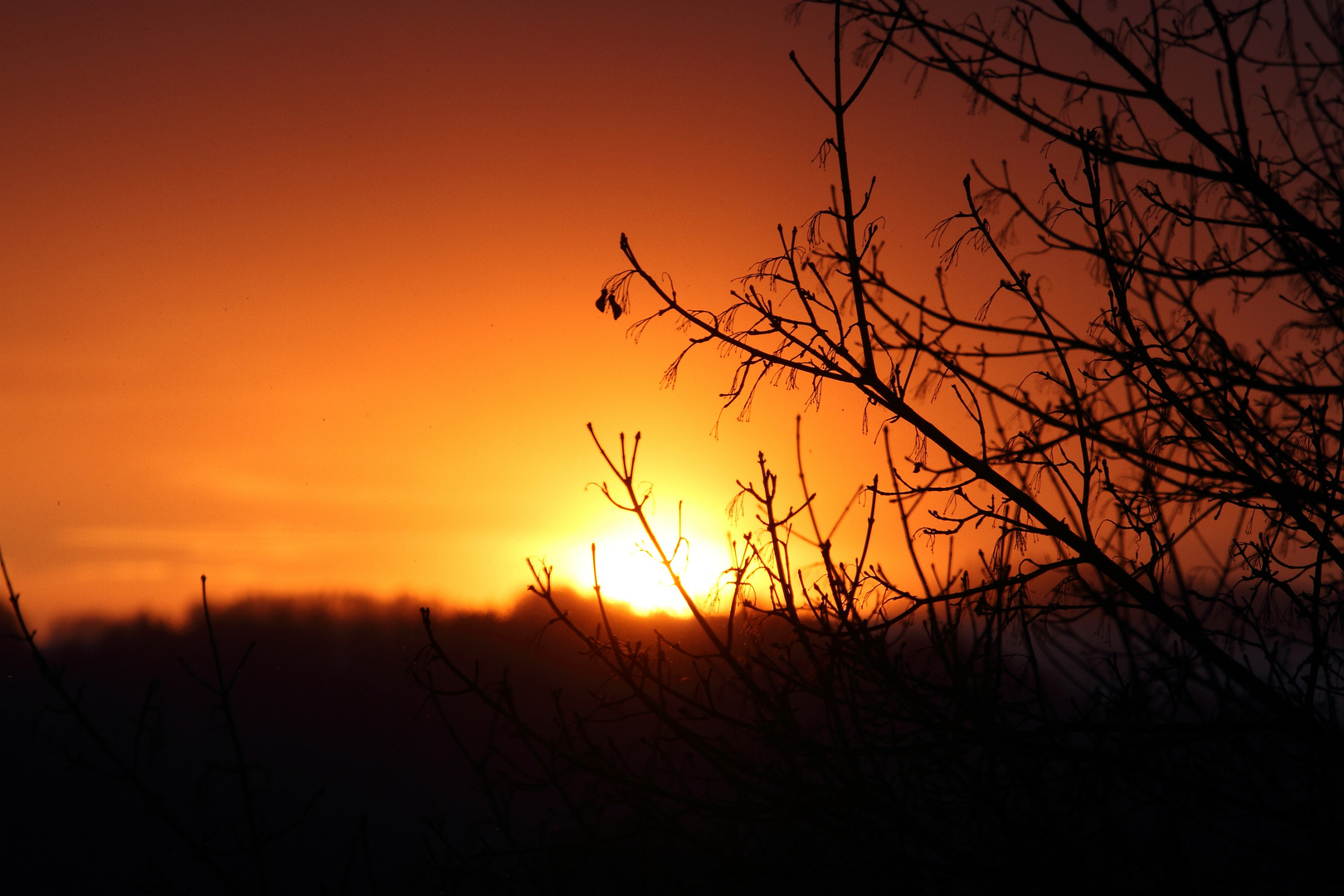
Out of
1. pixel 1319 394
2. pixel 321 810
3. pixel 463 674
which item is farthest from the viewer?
pixel 321 810

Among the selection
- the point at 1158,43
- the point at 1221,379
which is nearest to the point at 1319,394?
the point at 1221,379

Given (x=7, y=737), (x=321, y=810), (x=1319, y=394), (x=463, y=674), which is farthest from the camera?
(x=321, y=810)

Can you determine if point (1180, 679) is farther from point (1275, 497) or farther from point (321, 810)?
point (321, 810)

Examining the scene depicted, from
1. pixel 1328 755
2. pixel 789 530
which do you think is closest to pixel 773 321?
pixel 789 530

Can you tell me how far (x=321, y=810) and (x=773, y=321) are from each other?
95.1 meters

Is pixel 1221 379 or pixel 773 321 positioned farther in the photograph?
pixel 773 321

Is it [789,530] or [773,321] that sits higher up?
[773,321]

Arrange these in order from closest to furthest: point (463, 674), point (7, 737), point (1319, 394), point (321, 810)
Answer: point (1319, 394) < point (463, 674) < point (7, 737) < point (321, 810)

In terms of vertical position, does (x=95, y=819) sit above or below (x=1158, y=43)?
below

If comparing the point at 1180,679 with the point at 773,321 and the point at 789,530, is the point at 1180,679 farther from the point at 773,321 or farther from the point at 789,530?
the point at 773,321

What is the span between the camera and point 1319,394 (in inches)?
104

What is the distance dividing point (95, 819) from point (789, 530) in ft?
362

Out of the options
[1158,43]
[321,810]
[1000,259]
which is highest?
[1158,43]

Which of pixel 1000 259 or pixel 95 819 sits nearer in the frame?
pixel 1000 259
